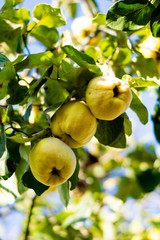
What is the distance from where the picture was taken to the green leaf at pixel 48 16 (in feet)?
5.96

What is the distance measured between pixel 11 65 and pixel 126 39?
722mm

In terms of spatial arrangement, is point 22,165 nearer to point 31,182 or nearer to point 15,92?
point 31,182

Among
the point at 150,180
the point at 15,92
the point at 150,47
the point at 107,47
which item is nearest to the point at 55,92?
the point at 15,92

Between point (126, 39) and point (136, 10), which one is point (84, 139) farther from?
point (126, 39)

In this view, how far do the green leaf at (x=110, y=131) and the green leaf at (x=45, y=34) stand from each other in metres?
0.65

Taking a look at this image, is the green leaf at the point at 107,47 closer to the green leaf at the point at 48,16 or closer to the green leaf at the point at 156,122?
the green leaf at the point at 48,16

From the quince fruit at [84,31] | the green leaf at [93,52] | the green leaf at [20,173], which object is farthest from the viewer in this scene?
the quince fruit at [84,31]

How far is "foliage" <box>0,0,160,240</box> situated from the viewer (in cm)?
139

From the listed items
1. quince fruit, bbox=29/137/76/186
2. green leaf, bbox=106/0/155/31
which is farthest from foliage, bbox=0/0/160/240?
quince fruit, bbox=29/137/76/186

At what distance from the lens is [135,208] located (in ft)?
13.4

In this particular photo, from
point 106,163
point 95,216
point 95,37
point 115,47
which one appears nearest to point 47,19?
point 115,47

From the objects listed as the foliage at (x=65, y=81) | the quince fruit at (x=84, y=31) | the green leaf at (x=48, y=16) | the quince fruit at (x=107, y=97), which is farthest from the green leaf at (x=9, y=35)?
the quince fruit at (x=107, y=97)

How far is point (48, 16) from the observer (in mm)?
1839

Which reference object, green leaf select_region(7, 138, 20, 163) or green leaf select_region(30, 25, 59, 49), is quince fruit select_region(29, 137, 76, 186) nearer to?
green leaf select_region(7, 138, 20, 163)
